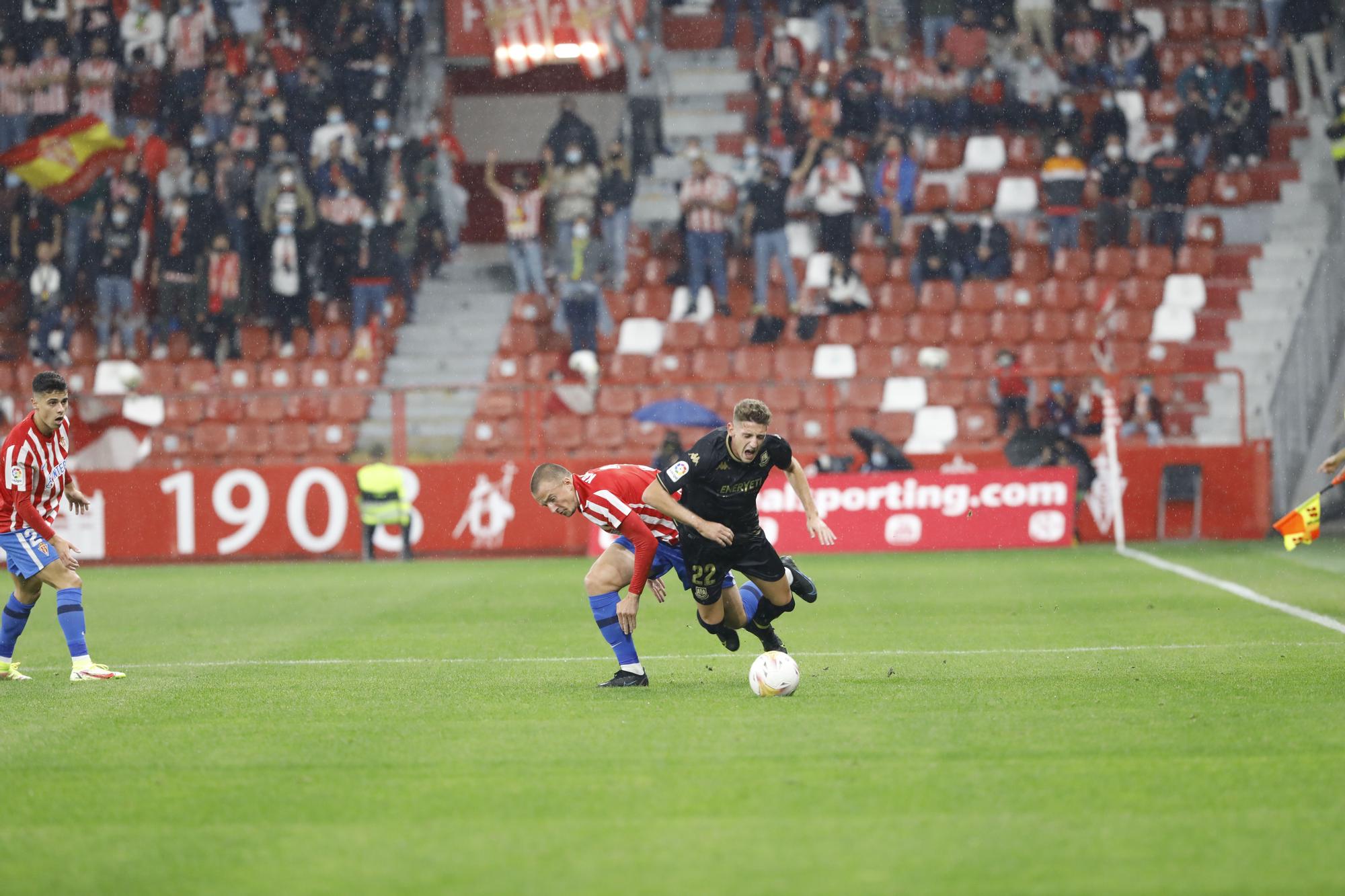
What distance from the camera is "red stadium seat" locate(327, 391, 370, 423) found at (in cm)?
2273

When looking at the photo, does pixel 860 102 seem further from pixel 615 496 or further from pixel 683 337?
pixel 615 496

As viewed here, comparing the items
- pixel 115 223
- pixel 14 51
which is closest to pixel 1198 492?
pixel 115 223

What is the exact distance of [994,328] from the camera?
23922 mm

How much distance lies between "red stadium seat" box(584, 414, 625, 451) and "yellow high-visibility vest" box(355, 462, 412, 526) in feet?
9.16

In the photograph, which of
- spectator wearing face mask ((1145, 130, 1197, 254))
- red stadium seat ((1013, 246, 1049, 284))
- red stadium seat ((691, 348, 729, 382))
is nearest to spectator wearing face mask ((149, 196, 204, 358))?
red stadium seat ((691, 348, 729, 382))

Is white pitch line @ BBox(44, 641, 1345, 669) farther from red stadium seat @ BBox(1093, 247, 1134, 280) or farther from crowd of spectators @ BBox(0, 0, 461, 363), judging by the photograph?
red stadium seat @ BBox(1093, 247, 1134, 280)

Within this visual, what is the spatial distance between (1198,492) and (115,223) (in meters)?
17.0

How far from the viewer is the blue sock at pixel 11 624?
9.65 meters

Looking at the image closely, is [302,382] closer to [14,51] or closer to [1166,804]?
[14,51]

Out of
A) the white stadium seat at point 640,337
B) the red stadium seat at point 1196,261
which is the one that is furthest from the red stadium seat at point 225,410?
the red stadium seat at point 1196,261

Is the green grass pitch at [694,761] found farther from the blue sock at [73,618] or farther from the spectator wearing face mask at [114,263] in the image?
the spectator wearing face mask at [114,263]

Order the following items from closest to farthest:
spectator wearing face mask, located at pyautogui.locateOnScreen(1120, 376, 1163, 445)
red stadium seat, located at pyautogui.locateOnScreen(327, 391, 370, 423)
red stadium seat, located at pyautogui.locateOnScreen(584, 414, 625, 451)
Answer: spectator wearing face mask, located at pyautogui.locateOnScreen(1120, 376, 1163, 445)
red stadium seat, located at pyautogui.locateOnScreen(584, 414, 625, 451)
red stadium seat, located at pyautogui.locateOnScreen(327, 391, 370, 423)

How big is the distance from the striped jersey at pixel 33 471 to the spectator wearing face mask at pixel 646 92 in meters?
18.4

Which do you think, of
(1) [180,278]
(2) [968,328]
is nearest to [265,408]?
(1) [180,278]
